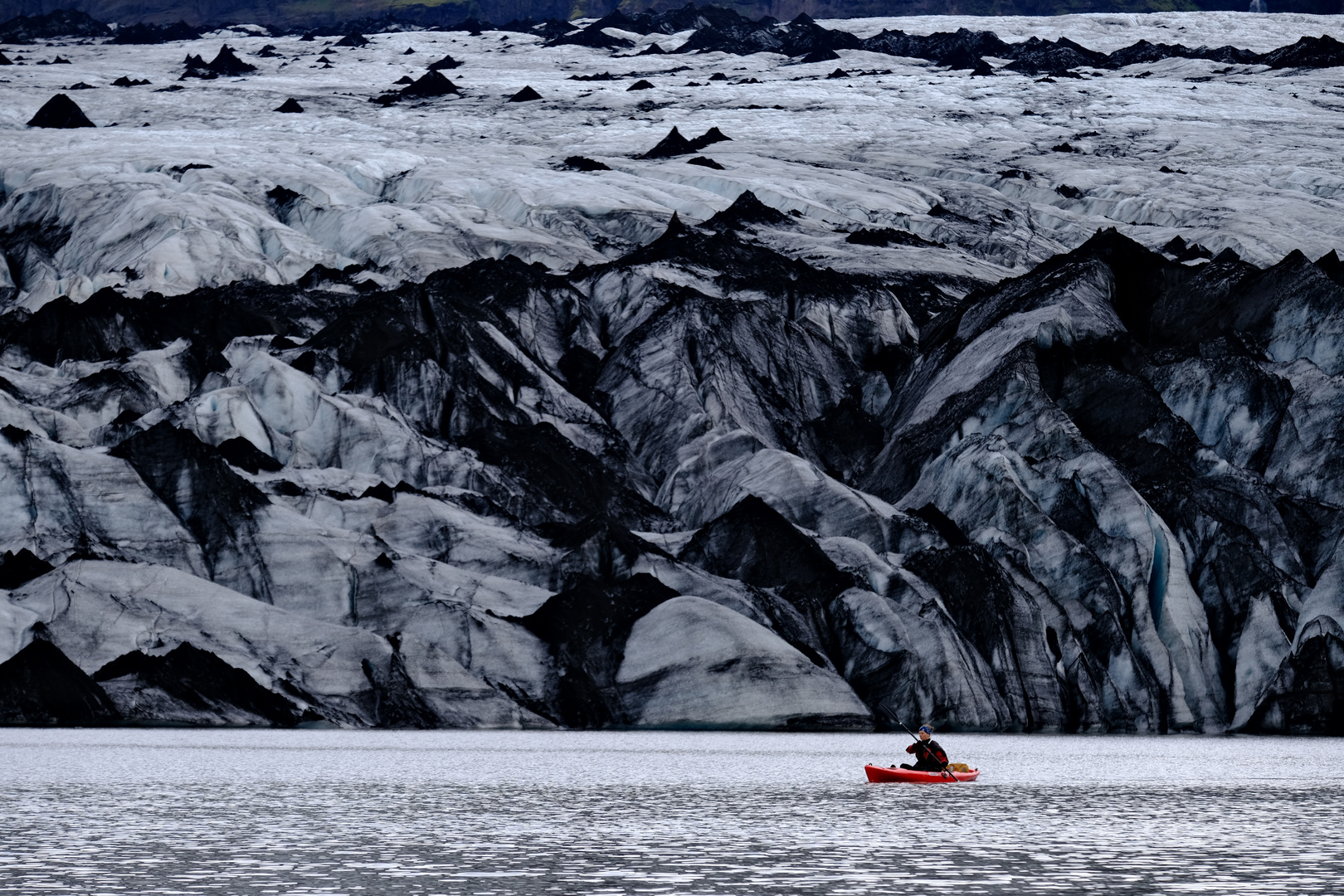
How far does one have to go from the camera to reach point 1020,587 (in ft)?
192

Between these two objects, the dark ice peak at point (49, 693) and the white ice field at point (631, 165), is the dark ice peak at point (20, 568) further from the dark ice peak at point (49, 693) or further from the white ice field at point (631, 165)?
the white ice field at point (631, 165)

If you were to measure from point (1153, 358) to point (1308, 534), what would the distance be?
481 inches

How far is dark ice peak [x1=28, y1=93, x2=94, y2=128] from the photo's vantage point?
374 feet

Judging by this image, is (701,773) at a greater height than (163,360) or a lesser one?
lesser

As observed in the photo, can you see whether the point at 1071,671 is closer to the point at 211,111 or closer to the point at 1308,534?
the point at 1308,534

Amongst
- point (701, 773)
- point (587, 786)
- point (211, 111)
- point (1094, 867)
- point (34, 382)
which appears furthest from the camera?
point (211, 111)

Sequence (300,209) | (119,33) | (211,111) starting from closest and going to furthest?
1. (300,209)
2. (211,111)
3. (119,33)

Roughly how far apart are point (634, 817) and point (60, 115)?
95.9 metres

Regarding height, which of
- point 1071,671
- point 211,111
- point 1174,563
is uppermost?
point 211,111

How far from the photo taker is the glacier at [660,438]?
177ft

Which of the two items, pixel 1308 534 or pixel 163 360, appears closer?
pixel 1308 534

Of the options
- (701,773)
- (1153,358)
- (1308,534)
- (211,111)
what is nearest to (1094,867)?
(701,773)

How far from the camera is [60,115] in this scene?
4493 inches

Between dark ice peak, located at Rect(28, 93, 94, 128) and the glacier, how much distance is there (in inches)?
155
